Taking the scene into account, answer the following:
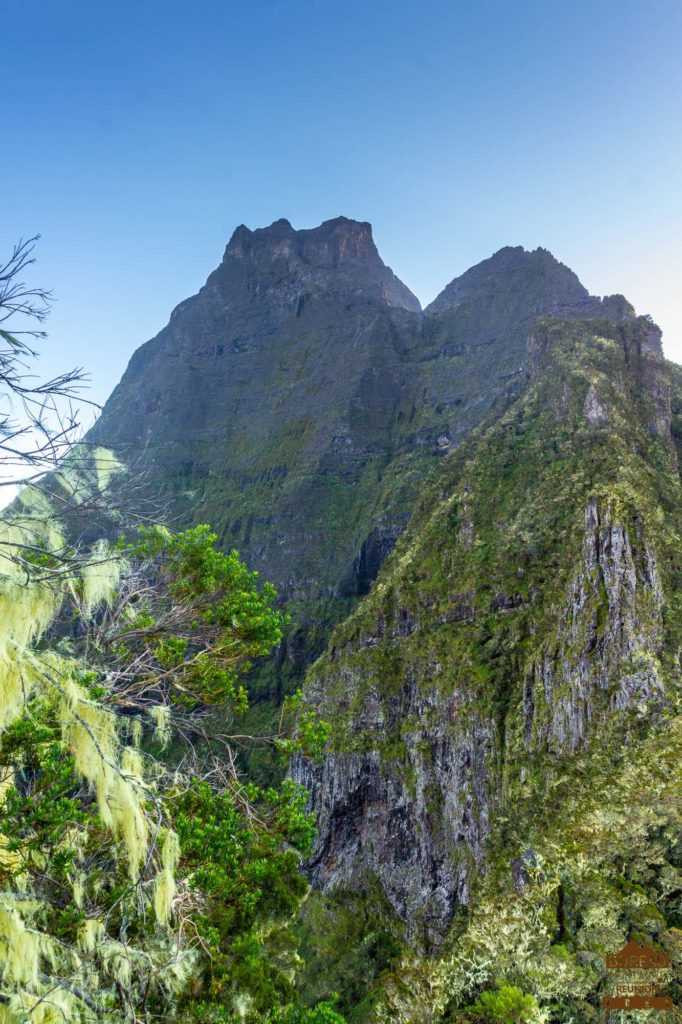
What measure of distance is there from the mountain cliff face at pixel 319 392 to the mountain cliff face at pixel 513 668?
107 ft

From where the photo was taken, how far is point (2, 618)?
540cm

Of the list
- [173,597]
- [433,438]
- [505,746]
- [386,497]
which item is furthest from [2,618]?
[433,438]

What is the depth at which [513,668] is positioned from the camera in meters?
41.5

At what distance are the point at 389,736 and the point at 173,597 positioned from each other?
4175 centimetres

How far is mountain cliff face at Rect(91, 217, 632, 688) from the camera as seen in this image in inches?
3942

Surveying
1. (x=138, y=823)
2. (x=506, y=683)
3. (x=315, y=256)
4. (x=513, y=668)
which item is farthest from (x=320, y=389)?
(x=138, y=823)

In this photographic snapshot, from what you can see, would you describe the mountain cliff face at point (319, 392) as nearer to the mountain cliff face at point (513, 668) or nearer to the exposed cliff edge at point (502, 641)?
the exposed cliff edge at point (502, 641)

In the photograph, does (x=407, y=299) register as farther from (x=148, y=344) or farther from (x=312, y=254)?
(x=148, y=344)

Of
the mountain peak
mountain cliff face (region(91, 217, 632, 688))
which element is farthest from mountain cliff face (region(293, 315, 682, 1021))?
the mountain peak

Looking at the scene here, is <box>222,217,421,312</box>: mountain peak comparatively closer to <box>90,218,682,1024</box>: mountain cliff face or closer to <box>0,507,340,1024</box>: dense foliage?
<box>90,218,682,1024</box>: mountain cliff face

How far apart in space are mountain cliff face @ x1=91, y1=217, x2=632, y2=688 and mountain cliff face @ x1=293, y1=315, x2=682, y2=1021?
3269cm

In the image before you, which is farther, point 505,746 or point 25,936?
point 505,746

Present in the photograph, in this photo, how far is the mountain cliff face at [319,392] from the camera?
3942 inches

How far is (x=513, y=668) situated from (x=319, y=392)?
3708 inches
